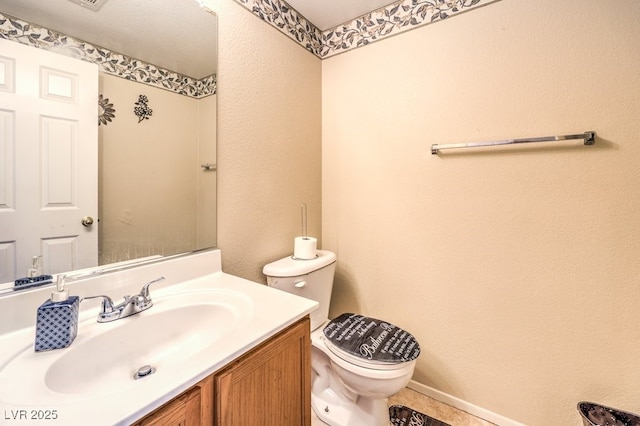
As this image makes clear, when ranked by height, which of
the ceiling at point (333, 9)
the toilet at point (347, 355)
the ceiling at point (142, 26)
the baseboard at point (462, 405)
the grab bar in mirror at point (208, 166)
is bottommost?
the baseboard at point (462, 405)

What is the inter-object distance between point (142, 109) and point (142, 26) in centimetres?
29

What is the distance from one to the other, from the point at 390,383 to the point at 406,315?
0.50 m

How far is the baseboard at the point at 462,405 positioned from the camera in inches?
50.0

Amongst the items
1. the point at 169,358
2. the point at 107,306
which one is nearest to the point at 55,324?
the point at 107,306

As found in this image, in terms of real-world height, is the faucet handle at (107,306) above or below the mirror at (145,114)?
below

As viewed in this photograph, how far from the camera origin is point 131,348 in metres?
0.76

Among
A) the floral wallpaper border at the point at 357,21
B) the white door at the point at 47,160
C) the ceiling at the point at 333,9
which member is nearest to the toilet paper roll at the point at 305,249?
the white door at the point at 47,160

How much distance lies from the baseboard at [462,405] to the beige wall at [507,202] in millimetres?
24

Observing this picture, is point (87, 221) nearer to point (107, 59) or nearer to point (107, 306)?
point (107, 306)

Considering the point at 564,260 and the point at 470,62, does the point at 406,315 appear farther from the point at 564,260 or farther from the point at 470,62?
the point at 470,62

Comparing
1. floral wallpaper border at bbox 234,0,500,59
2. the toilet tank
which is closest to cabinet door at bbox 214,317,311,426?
the toilet tank

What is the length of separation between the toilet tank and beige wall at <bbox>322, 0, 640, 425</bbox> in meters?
0.29

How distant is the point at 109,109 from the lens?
2.90ft

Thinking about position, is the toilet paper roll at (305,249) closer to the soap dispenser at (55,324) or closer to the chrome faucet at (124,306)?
the chrome faucet at (124,306)
